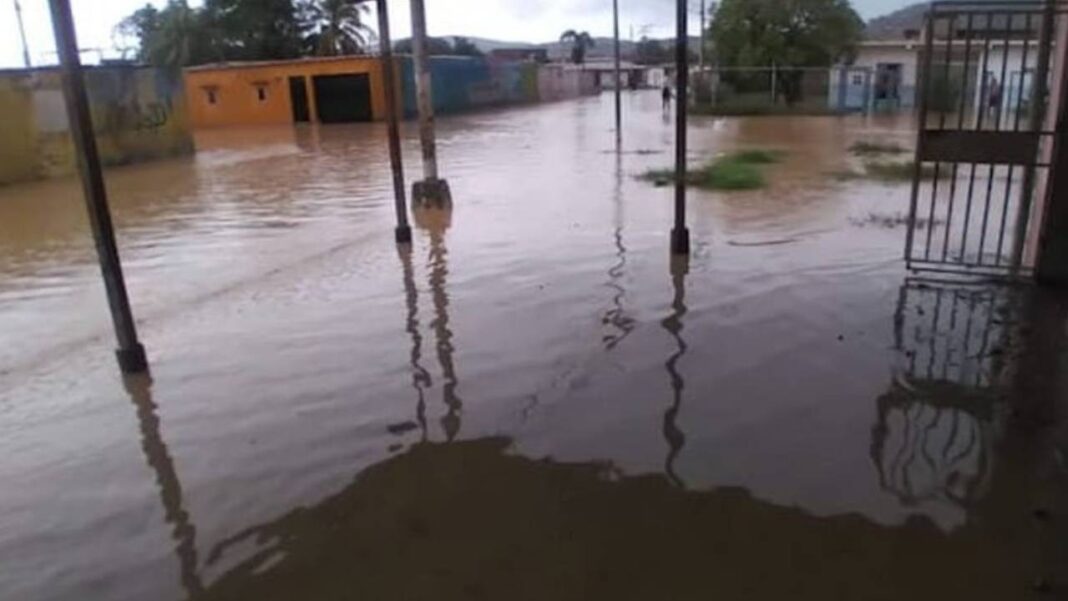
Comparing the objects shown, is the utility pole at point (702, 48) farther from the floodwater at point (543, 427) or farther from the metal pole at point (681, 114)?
the metal pole at point (681, 114)

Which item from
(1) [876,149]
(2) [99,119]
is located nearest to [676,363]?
(1) [876,149]

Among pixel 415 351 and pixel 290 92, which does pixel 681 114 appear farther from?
pixel 290 92

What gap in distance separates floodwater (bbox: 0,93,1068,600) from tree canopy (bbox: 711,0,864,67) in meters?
32.7

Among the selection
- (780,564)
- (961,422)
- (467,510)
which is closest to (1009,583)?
(780,564)

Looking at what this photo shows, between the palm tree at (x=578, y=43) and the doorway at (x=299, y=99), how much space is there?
154 ft

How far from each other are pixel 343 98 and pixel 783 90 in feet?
66.7

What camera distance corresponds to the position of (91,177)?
18.5 ft

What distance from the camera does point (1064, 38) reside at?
6.85 metres

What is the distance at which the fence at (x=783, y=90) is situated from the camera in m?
35.8

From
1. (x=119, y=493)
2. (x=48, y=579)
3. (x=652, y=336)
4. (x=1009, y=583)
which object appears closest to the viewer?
(x=1009, y=583)

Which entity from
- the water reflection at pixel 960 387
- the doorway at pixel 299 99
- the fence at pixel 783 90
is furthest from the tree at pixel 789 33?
the water reflection at pixel 960 387

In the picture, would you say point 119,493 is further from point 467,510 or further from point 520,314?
point 520,314

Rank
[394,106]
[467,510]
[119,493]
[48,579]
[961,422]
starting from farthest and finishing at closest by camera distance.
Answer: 1. [394,106]
2. [961,422]
3. [119,493]
4. [467,510]
5. [48,579]

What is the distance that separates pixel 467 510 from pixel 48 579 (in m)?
1.80
